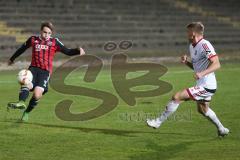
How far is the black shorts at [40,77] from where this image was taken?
1047 centimetres

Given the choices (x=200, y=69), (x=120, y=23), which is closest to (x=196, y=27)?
(x=200, y=69)

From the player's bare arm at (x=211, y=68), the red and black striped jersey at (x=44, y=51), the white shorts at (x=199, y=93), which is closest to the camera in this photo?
the player's bare arm at (x=211, y=68)

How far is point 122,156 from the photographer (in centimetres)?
765

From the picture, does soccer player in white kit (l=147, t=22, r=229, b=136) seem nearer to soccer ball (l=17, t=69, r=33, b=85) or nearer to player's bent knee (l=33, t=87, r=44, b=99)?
player's bent knee (l=33, t=87, r=44, b=99)

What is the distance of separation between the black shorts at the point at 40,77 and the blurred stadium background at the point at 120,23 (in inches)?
645

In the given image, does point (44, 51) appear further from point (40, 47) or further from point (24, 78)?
point (24, 78)

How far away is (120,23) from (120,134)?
82.8 ft

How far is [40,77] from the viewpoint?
10539mm

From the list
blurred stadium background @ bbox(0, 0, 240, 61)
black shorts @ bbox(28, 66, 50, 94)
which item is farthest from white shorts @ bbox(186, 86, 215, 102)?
blurred stadium background @ bbox(0, 0, 240, 61)

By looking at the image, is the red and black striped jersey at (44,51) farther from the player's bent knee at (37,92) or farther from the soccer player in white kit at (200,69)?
the soccer player in white kit at (200,69)

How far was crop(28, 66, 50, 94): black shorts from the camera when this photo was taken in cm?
1047

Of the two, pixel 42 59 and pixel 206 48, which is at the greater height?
pixel 206 48

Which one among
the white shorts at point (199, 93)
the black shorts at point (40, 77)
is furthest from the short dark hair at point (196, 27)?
the black shorts at point (40, 77)

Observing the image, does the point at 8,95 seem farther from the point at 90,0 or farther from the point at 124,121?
the point at 90,0
